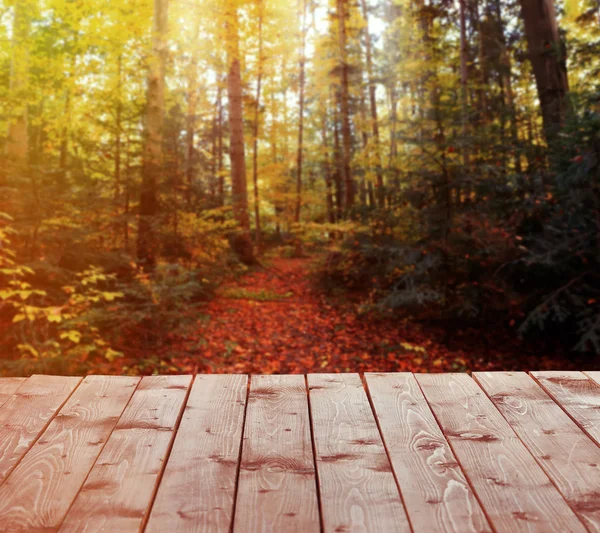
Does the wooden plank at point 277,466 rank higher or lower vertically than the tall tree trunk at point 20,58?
lower

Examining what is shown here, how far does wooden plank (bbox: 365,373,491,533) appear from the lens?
1.52m

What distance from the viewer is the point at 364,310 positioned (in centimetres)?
944

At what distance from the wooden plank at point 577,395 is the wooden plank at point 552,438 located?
4cm

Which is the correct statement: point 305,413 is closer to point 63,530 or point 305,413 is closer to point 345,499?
point 345,499

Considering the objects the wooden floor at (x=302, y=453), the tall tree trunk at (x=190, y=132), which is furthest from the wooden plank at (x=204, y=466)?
the tall tree trunk at (x=190, y=132)

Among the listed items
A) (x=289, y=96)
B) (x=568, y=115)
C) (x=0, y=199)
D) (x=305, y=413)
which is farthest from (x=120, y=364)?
(x=289, y=96)

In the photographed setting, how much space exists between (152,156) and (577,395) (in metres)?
7.73

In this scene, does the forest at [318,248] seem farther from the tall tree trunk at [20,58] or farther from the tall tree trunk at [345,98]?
the tall tree trunk at [345,98]

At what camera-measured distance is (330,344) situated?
8.14 meters

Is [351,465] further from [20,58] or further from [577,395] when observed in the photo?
[20,58]

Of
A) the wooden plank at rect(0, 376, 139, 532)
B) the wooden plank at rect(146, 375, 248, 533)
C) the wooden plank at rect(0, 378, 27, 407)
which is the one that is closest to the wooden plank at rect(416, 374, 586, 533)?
the wooden plank at rect(146, 375, 248, 533)

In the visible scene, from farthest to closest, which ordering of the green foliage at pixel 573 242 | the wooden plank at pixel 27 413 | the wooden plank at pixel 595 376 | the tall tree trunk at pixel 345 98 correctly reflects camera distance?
the tall tree trunk at pixel 345 98, the green foliage at pixel 573 242, the wooden plank at pixel 595 376, the wooden plank at pixel 27 413

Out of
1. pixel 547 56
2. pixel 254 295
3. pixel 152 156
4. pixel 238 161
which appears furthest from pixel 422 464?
pixel 238 161

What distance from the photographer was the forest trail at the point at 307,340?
7336 millimetres
